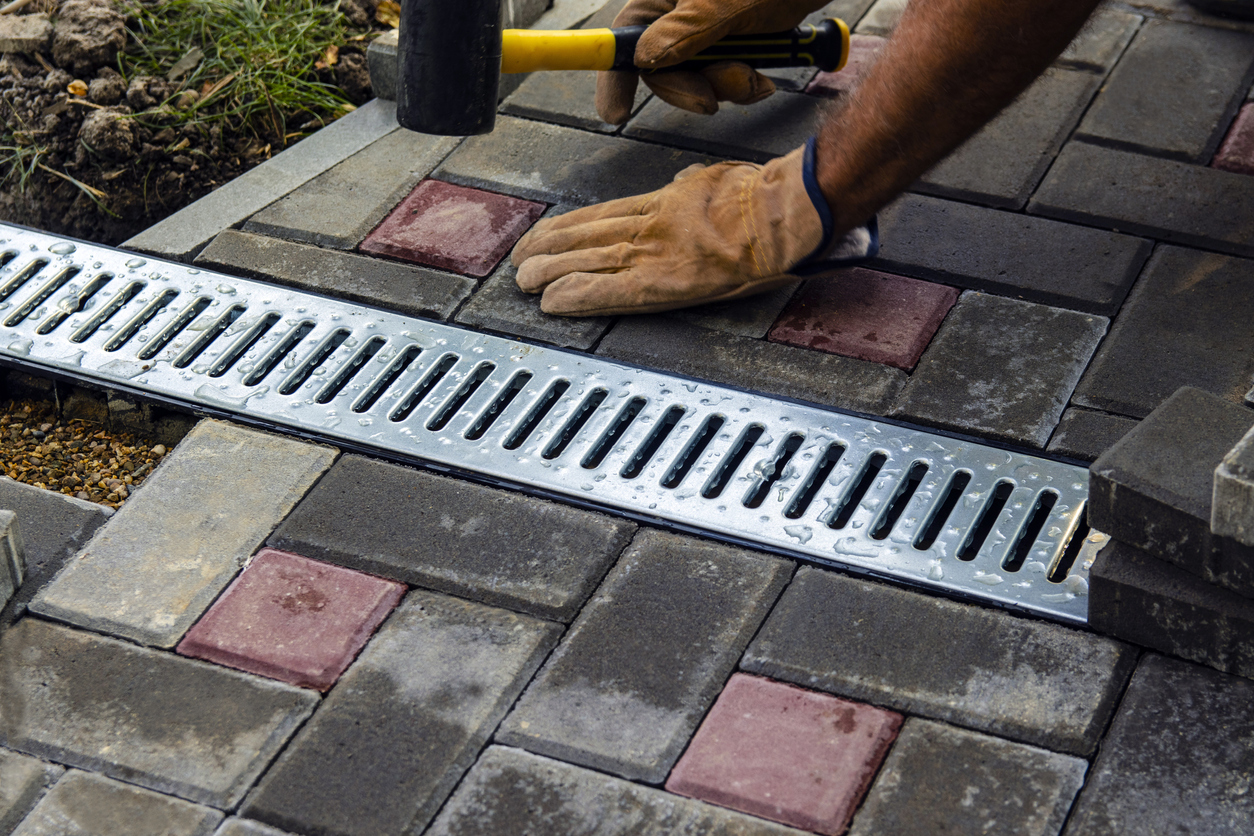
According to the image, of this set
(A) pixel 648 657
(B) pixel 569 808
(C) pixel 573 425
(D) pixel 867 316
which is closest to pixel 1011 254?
(D) pixel 867 316

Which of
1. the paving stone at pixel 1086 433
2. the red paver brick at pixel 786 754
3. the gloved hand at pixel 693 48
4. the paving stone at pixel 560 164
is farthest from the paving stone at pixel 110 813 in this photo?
the gloved hand at pixel 693 48

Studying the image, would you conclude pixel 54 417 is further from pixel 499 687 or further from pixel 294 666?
pixel 499 687

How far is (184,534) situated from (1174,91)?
2.52 meters

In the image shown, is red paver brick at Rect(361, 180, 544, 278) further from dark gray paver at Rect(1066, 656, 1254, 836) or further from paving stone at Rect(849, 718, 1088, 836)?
dark gray paver at Rect(1066, 656, 1254, 836)

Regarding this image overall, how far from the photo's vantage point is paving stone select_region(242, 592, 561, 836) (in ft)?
5.50

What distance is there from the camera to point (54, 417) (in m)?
2.46

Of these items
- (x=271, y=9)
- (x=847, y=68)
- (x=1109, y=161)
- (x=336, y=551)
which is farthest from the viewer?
A: (x=271, y=9)

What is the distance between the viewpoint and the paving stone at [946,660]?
179 cm

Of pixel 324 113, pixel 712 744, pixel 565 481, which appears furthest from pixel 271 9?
pixel 712 744

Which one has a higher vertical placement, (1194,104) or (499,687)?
(1194,104)

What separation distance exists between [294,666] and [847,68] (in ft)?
7.19

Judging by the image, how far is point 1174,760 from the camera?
1.72m

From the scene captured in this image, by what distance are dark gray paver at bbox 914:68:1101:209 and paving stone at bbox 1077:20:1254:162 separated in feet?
0.19

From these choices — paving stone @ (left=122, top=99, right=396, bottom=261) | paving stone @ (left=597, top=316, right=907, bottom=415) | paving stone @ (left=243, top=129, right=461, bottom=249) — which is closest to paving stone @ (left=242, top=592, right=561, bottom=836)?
paving stone @ (left=597, top=316, right=907, bottom=415)
